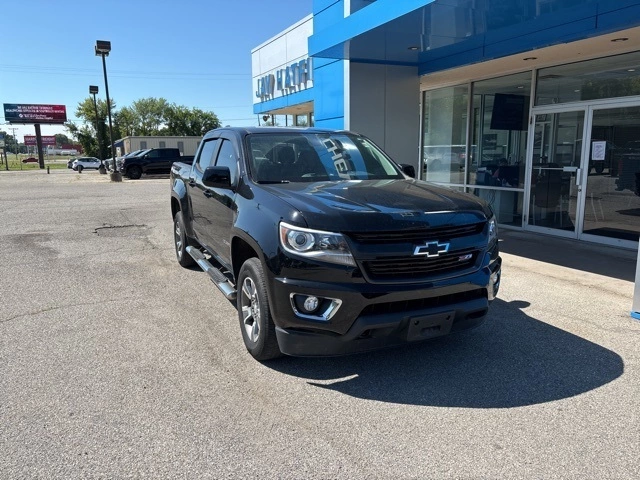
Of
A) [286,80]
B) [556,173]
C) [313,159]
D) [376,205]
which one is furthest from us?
[286,80]

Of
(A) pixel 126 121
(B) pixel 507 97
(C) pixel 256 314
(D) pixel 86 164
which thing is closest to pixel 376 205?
(C) pixel 256 314

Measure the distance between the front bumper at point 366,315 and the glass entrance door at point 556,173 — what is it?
20.5 ft

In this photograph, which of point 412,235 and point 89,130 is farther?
point 89,130

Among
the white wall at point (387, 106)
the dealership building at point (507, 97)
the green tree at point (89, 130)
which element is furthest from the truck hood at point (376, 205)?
the green tree at point (89, 130)

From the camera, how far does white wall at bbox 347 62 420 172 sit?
987 centimetres

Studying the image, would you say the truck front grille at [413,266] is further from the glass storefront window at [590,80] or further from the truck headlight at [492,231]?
the glass storefront window at [590,80]

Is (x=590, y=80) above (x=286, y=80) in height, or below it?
below

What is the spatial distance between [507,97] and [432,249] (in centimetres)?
771

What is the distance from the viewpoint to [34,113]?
70.0 m

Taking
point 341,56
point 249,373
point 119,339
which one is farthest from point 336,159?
point 341,56

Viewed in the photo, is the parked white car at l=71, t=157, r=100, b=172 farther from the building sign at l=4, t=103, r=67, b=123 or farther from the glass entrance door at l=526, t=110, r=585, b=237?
the glass entrance door at l=526, t=110, r=585, b=237

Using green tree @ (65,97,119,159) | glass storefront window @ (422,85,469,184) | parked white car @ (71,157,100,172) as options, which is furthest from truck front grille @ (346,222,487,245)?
green tree @ (65,97,119,159)

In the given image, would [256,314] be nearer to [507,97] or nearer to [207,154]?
[207,154]

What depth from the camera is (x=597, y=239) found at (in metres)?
8.28
